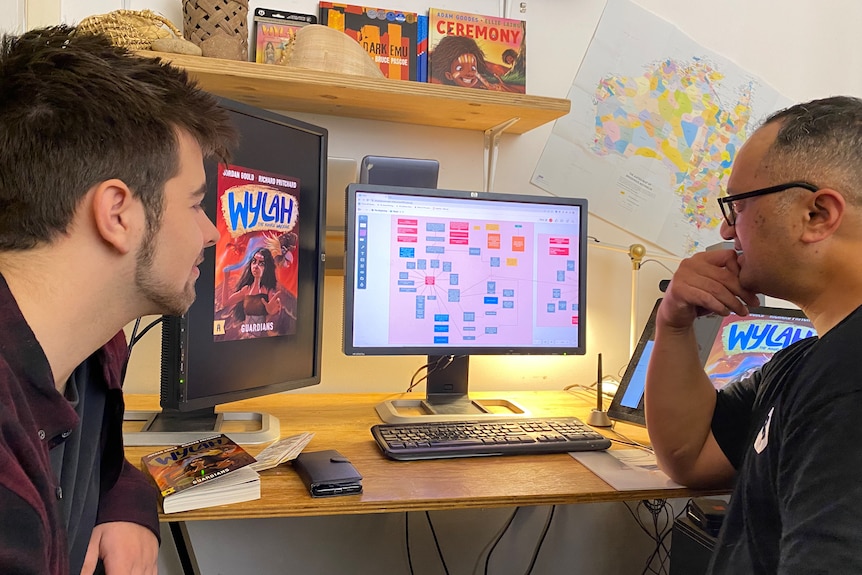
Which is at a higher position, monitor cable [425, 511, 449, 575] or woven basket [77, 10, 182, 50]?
woven basket [77, 10, 182, 50]

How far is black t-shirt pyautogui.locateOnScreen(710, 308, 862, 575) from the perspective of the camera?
686 mm

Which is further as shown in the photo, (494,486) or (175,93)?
(494,486)

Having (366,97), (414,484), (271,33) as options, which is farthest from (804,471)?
(271,33)

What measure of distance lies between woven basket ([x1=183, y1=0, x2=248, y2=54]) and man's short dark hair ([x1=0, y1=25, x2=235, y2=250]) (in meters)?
0.68

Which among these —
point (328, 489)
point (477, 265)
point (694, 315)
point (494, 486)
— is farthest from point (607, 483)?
point (477, 265)

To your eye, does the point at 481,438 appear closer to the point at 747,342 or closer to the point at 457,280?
the point at 457,280

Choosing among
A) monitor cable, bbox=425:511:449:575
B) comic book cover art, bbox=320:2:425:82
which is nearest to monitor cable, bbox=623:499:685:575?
monitor cable, bbox=425:511:449:575

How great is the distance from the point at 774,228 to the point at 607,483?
498 millimetres

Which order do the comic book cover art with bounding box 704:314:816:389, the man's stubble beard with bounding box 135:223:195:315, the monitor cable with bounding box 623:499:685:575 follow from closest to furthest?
the man's stubble beard with bounding box 135:223:195:315, the comic book cover art with bounding box 704:314:816:389, the monitor cable with bounding box 623:499:685:575

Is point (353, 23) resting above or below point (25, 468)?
above

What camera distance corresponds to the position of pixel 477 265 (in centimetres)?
157

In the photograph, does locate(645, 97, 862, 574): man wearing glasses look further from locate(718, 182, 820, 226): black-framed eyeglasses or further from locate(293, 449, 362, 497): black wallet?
locate(293, 449, 362, 497): black wallet

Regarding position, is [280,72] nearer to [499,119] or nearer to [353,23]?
[353,23]

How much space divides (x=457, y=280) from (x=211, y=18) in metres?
0.83
